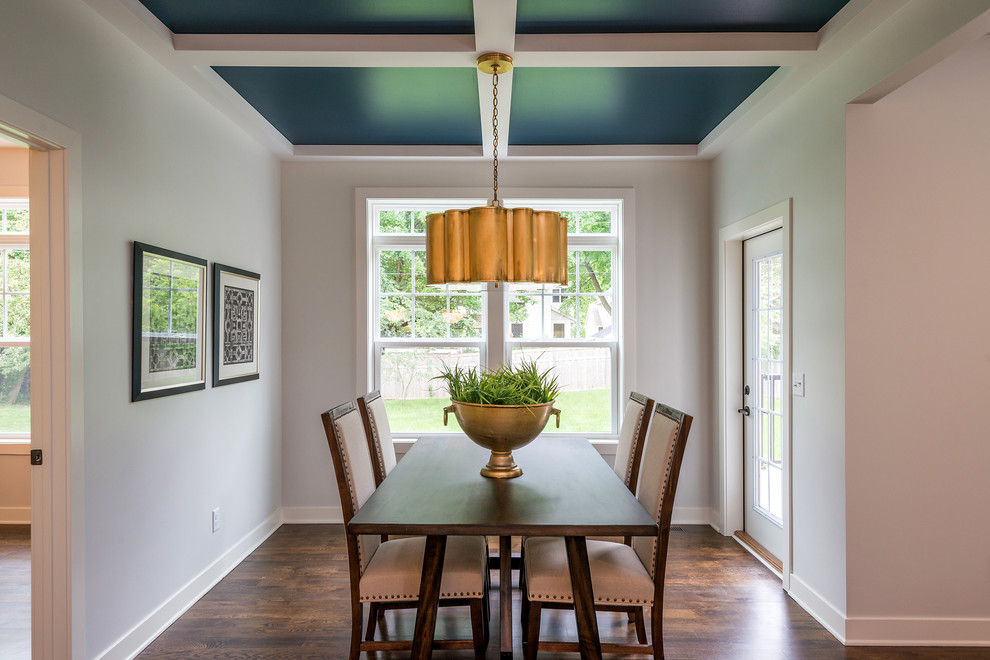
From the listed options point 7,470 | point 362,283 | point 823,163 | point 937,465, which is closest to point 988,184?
point 823,163

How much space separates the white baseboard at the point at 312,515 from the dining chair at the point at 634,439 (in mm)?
2262

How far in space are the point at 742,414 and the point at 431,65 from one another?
2.86m

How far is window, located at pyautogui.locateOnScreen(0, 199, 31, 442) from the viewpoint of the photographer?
420cm

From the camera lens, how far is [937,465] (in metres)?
2.59

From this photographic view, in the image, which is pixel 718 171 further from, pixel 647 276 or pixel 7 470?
pixel 7 470

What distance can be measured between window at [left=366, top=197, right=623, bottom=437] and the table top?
4.82 ft

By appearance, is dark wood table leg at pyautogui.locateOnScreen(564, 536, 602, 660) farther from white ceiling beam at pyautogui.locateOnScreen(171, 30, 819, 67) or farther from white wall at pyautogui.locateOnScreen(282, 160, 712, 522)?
white wall at pyautogui.locateOnScreen(282, 160, 712, 522)

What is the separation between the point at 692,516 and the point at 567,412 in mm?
1120

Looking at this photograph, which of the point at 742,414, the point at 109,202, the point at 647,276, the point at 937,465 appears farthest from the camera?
the point at 647,276

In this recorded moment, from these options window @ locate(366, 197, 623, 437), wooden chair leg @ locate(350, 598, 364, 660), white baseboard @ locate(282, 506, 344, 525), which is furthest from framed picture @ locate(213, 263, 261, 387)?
wooden chair leg @ locate(350, 598, 364, 660)

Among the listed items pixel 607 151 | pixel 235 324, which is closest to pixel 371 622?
pixel 235 324

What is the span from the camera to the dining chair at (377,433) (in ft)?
9.25

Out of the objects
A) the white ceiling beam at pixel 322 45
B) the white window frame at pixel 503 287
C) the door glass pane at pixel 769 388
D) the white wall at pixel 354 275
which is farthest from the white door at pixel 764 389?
the white ceiling beam at pixel 322 45

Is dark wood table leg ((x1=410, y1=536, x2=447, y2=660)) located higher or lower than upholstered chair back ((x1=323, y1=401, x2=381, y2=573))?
lower
